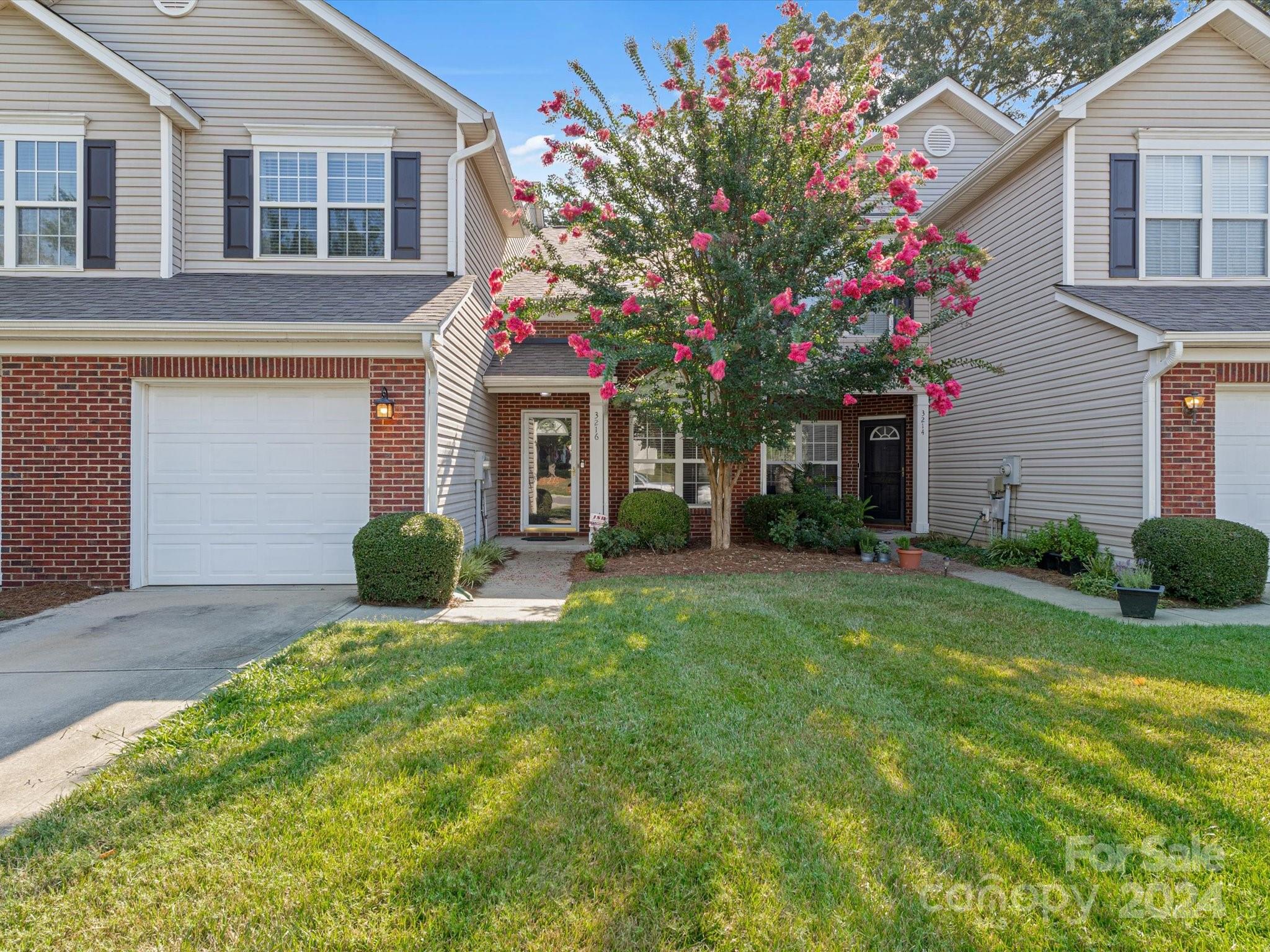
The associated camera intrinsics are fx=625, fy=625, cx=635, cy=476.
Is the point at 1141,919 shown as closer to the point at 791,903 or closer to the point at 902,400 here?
the point at 791,903

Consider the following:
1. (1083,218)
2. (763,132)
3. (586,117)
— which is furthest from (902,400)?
(586,117)

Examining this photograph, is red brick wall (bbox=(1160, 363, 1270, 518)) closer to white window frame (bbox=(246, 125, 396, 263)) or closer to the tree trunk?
the tree trunk

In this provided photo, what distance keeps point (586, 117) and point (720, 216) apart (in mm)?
2064

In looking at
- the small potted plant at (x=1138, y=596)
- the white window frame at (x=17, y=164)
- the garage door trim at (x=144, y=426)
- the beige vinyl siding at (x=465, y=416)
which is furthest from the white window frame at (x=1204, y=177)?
the white window frame at (x=17, y=164)

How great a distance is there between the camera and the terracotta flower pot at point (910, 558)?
8.02 meters

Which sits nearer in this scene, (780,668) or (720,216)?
(780,668)

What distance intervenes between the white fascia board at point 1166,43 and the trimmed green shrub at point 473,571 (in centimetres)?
904

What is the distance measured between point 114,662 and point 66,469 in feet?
12.0

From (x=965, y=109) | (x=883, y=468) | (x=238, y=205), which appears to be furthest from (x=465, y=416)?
(x=965, y=109)

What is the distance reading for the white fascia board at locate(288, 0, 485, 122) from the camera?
8.01 meters

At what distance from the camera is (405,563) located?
590cm

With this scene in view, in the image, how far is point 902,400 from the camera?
12.2 metres

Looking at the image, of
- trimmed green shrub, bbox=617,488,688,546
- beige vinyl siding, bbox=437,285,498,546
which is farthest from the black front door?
beige vinyl siding, bbox=437,285,498,546

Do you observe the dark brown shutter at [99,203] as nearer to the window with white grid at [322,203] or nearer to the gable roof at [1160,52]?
the window with white grid at [322,203]
